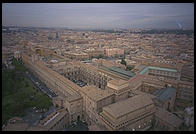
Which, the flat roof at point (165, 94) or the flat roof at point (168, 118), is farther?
A: the flat roof at point (165, 94)

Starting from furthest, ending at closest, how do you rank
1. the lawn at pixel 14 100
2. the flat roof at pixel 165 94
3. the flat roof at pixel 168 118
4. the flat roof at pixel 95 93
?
the flat roof at pixel 165 94 → the flat roof at pixel 95 93 → the lawn at pixel 14 100 → the flat roof at pixel 168 118

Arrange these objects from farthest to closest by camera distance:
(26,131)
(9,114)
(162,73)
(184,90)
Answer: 1. (162,73)
2. (184,90)
3. (9,114)
4. (26,131)

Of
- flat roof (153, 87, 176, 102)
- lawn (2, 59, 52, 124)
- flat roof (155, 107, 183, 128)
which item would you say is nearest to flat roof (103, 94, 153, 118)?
flat roof (155, 107, 183, 128)

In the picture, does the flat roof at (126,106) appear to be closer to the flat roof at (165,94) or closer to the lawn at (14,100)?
the flat roof at (165,94)

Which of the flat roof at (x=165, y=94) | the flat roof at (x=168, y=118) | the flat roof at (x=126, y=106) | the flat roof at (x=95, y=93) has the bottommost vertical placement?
the flat roof at (x=168, y=118)

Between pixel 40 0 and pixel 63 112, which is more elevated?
pixel 40 0

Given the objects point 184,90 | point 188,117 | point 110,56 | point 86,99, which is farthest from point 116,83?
point 110,56

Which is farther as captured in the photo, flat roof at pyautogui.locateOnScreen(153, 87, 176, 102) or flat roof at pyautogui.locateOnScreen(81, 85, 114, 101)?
flat roof at pyautogui.locateOnScreen(153, 87, 176, 102)

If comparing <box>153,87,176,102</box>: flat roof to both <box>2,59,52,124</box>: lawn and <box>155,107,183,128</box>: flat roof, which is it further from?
<box>2,59,52,124</box>: lawn

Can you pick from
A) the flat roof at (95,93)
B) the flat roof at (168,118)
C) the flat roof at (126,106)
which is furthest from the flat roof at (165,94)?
the flat roof at (95,93)

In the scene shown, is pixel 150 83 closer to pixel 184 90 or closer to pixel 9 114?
pixel 184 90

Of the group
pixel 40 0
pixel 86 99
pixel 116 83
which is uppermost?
pixel 40 0
